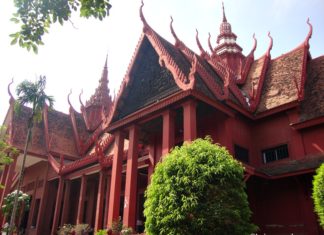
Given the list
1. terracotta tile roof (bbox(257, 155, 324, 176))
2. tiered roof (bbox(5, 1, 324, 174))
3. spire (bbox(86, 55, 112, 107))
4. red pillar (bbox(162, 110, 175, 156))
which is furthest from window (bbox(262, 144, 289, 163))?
spire (bbox(86, 55, 112, 107))

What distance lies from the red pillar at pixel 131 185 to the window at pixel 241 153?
3561 millimetres

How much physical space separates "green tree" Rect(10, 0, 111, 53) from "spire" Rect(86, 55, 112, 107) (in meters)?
25.7

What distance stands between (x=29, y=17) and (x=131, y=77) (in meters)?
8.76

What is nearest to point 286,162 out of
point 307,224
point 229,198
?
point 307,224

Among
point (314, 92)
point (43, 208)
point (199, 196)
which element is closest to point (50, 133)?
point (43, 208)

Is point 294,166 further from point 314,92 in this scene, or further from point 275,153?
point 314,92

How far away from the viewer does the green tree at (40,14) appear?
3.97m

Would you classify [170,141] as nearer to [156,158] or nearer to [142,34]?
[156,158]

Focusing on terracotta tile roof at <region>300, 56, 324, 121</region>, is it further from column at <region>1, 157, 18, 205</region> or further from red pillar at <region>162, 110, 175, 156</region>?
column at <region>1, 157, 18, 205</region>

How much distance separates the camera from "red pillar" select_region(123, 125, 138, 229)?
10.3 meters

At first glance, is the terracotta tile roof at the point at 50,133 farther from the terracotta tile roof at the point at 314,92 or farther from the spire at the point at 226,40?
the terracotta tile roof at the point at 314,92

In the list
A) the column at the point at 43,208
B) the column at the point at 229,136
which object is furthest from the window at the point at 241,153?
Answer: the column at the point at 43,208

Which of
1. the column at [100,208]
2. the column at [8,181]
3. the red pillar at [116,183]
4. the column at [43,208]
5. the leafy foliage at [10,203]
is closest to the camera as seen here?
the red pillar at [116,183]

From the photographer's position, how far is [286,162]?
1120 centimetres
